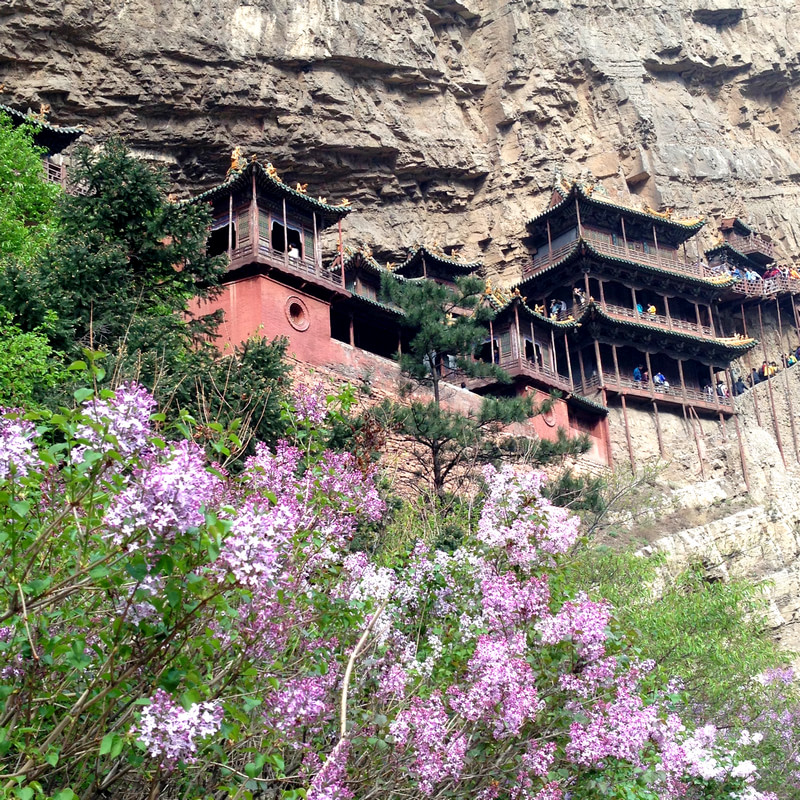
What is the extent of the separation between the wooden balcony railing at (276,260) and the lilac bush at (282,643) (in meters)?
14.9

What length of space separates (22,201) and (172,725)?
15516 mm

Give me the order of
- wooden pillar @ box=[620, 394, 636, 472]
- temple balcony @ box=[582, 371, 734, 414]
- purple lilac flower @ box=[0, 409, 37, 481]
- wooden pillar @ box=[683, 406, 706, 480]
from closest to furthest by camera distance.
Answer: purple lilac flower @ box=[0, 409, 37, 481] < wooden pillar @ box=[620, 394, 636, 472] < wooden pillar @ box=[683, 406, 706, 480] < temple balcony @ box=[582, 371, 734, 414]

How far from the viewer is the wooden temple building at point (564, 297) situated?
67.6 feet

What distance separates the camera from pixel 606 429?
2733 cm

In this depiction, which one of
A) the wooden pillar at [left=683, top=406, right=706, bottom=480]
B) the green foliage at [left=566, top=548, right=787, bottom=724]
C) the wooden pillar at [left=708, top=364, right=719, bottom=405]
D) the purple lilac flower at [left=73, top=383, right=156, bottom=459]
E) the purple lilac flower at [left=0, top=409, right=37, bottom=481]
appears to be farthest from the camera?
the wooden pillar at [left=708, top=364, right=719, bottom=405]

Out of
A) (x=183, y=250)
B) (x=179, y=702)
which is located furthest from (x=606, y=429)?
(x=179, y=702)

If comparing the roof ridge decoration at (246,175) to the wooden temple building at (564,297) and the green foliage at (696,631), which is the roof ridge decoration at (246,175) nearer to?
the wooden temple building at (564,297)

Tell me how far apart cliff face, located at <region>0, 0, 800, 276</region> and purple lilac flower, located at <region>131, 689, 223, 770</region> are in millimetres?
25151

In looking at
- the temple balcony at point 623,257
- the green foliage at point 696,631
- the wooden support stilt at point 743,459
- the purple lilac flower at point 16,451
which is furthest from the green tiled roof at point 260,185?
the purple lilac flower at point 16,451

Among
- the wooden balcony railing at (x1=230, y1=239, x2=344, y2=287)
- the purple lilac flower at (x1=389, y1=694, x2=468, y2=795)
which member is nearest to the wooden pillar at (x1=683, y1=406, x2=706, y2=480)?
the wooden balcony railing at (x1=230, y1=239, x2=344, y2=287)

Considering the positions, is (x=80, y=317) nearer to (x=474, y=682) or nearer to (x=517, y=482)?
(x=517, y=482)

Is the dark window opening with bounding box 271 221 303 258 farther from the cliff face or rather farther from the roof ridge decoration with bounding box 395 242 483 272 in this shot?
the roof ridge decoration with bounding box 395 242 483 272

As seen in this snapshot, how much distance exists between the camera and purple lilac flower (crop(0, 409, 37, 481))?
3061mm

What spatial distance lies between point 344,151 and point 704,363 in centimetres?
1445
